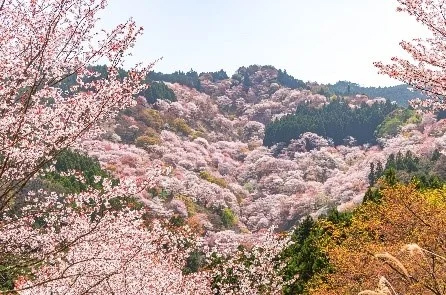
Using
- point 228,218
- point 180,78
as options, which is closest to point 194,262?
point 228,218

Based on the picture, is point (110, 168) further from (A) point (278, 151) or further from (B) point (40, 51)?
(B) point (40, 51)

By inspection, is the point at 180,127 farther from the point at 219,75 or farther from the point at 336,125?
the point at 219,75

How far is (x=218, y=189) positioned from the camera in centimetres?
6512

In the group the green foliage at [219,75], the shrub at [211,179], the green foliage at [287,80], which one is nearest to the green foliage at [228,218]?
the shrub at [211,179]

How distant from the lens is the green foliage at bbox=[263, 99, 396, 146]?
3967 inches

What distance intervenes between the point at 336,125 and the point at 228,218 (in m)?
51.9

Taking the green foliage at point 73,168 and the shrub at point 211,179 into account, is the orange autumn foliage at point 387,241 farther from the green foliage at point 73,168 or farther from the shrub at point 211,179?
the shrub at point 211,179

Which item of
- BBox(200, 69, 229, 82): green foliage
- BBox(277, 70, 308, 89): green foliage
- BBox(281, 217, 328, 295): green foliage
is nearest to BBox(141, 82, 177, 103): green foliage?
BBox(200, 69, 229, 82): green foliage

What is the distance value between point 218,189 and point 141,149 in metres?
16.2

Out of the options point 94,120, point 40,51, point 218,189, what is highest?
point 40,51

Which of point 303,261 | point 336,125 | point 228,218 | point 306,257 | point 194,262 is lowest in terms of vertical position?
point 336,125

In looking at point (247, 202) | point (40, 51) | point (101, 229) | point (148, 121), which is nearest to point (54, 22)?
point (40, 51)

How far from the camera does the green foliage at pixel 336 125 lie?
100750 mm

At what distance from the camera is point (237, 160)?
9431cm
